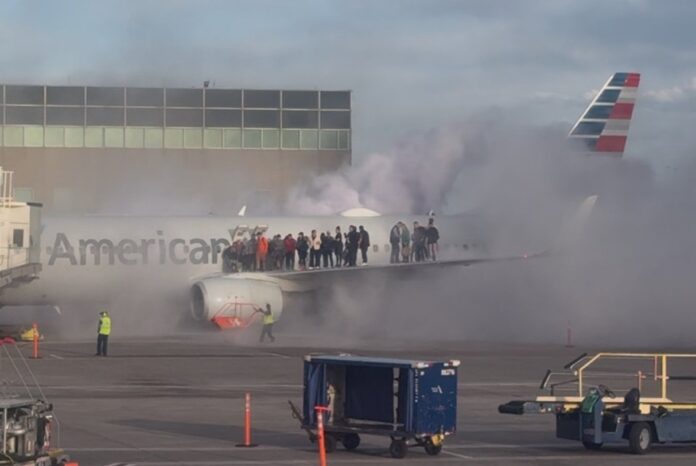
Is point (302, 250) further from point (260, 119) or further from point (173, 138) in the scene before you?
point (260, 119)

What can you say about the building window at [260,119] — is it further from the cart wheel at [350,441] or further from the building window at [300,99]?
the cart wheel at [350,441]

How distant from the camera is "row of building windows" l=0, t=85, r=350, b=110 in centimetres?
7069

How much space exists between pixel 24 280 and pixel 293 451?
2416 centimetres

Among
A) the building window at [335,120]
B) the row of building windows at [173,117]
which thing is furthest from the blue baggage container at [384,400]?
the building window at [335,120]

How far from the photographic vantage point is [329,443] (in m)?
19.2

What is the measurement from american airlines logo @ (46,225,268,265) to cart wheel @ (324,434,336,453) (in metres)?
25.8

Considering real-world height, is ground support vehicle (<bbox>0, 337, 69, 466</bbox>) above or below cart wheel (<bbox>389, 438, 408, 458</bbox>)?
above

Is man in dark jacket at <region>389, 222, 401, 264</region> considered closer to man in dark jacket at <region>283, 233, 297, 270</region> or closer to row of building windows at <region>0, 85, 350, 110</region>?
man in dark jacket at <region>283, 233, 297, 270</region>

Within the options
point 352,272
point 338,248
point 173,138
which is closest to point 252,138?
point 173,138

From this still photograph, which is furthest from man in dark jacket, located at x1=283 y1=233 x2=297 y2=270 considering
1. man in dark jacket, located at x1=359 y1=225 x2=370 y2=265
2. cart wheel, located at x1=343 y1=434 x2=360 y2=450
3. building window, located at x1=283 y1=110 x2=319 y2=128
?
building window, located at x1=283 y1=110 x2=319 y2=128

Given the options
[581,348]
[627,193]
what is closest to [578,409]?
[581,348]

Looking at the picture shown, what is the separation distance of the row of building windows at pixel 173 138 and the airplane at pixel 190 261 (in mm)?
24994

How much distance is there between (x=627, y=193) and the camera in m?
50.0

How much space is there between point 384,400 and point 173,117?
54224 mm
